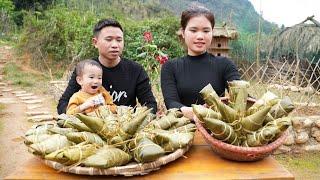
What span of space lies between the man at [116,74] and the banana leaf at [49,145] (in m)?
0.90

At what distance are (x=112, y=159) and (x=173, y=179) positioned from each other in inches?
9.8

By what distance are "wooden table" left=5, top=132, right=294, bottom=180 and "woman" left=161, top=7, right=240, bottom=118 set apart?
2.15ft

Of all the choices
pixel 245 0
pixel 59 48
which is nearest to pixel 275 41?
pixel 59 48

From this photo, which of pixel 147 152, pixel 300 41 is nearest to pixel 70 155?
pixel 147 152

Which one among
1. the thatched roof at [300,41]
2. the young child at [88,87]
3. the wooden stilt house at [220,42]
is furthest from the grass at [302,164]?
the young child at [88,87]

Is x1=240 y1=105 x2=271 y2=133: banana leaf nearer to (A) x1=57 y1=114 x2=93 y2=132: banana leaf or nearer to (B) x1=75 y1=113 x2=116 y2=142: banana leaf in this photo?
(B) x1=75 y1=113 x2=116 y2=142: banana leaf

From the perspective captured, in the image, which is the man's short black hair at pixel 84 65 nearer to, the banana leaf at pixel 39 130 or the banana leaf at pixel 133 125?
the banana leaf at pixel 39 130

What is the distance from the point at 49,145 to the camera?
1.59 meters

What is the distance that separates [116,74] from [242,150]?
1245 mm

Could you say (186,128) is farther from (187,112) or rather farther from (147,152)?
(147,152)

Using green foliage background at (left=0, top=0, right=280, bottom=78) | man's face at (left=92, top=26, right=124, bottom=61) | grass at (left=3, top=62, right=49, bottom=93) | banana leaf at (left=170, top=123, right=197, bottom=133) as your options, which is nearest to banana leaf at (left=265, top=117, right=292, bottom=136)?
banana leaf at (left=170, top=123, right=197, bottom=133)

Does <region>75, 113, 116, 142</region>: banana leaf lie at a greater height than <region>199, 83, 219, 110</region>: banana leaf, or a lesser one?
lesser

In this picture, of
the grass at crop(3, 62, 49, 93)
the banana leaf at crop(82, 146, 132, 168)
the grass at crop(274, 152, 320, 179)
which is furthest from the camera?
the grass at crop(3, 62, 49, 93)

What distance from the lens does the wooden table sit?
61.6 inches
